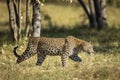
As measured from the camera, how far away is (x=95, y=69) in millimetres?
14938

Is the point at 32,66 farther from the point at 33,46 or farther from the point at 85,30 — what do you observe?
the point at 85,30

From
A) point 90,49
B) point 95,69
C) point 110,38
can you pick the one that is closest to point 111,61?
point 90,49

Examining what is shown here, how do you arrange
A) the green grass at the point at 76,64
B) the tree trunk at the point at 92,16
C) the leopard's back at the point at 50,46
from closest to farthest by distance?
the green grass at the point at 76,64 < the leopard's back at the point at 50,46 < the tree trunk at the point at 92,16

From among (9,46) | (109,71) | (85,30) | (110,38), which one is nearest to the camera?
(109,71)

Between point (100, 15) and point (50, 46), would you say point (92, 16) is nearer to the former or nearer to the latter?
point (100, 15)

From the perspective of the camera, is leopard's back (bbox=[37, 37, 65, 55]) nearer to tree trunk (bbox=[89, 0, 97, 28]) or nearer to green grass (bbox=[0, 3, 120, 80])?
green grass (bbox=[0, 3, 120, 80])

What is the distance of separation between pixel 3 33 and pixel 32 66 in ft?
36.5

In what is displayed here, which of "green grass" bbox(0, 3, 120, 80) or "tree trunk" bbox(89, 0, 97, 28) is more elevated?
"tree trunk" bbox(89, 0, 97, 28)

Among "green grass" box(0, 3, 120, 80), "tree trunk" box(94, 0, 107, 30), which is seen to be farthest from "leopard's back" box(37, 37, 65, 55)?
"tree trunk" box(94, 0, 107, 30)

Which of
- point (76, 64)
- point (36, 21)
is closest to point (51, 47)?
point (76, 64)

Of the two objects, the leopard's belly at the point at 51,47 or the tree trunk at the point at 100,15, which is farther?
the tree trunk at the point at 100,15

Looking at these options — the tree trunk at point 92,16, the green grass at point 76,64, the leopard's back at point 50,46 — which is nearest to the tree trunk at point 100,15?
the green grass at point 76,64

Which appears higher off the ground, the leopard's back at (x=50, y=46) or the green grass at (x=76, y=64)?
the leopard's back at (x=50, y=46)

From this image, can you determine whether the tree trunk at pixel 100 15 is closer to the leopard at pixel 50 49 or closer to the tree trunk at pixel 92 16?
the tree trunk at pixel 92 16
